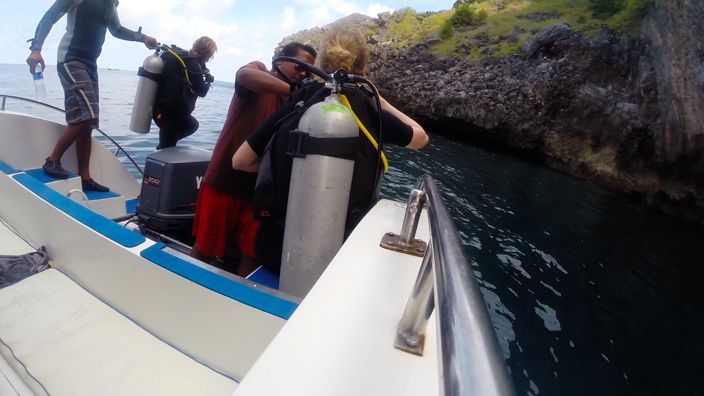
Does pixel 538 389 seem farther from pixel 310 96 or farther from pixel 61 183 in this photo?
pixel 61 183

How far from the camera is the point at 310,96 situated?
1574mm

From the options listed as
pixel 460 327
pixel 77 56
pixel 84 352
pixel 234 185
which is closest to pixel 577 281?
pixel 234 185

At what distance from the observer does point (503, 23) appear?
23.7 m

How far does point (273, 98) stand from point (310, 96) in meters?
0.70

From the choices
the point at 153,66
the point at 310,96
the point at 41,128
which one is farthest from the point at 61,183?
the point at 310,96

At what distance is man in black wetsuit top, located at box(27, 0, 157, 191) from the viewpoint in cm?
305

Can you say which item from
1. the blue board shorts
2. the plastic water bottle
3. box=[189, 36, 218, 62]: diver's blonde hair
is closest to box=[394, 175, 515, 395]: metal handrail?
box=[189, 36, 218, 62]: diver's blonde hair

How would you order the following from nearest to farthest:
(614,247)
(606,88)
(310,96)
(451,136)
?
(310,96), (614,247), (606,88), (451,136)

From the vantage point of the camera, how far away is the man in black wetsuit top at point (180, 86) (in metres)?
3.08

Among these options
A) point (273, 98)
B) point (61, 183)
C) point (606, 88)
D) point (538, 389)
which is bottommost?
point (538, 389)

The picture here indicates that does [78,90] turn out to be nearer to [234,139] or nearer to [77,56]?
[77,56]

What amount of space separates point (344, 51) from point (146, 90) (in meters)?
2.18

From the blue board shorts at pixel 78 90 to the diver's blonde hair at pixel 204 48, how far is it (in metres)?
0.88

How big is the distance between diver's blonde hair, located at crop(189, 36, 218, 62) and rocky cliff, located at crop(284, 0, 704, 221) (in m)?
10.2
